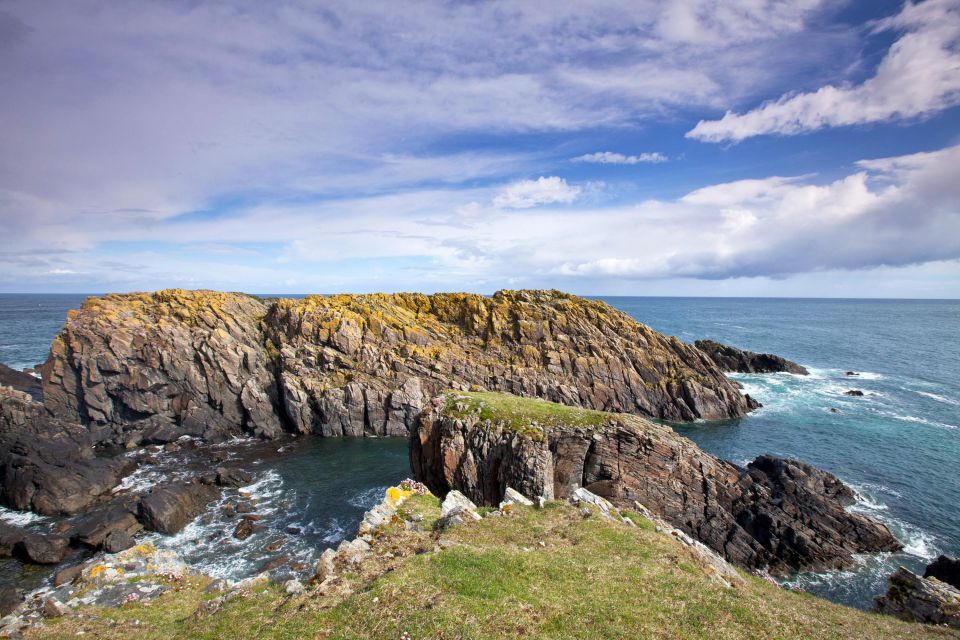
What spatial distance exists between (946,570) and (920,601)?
1272 cm

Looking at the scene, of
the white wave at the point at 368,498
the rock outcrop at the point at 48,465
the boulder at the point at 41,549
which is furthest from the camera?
the white wave at the point at 368,498

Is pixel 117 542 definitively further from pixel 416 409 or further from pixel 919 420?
pixel 919 420

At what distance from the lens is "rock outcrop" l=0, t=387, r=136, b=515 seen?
36.5m

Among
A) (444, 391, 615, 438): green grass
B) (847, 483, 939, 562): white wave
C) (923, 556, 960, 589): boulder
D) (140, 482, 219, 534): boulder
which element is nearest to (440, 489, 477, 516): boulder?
(444, 391, 615, 438): green grass

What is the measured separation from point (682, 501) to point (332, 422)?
138 feet

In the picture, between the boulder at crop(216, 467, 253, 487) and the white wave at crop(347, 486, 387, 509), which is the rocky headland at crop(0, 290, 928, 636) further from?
the white wave at crop(347, 486, 387, 509)

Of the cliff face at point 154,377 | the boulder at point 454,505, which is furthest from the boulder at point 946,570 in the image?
the cliff face at point 154,377

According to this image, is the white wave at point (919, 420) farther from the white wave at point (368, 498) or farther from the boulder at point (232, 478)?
the boulder at point (232, 478)

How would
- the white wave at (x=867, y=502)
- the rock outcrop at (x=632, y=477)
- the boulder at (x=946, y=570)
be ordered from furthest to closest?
1. the white wave at (x=867, y=502)
2. the rock outcrop at (x=632, y=477)
3. the boulder at (x=946, y=570)

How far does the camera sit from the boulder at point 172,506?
3359 cm

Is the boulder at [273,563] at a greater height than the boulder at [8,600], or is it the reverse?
the boulder at [8,600]

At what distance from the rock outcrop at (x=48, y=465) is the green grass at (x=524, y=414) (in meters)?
32.8

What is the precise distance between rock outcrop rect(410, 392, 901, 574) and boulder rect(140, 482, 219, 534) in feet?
65.0

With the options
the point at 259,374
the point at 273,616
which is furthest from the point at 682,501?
the point at 259,374
